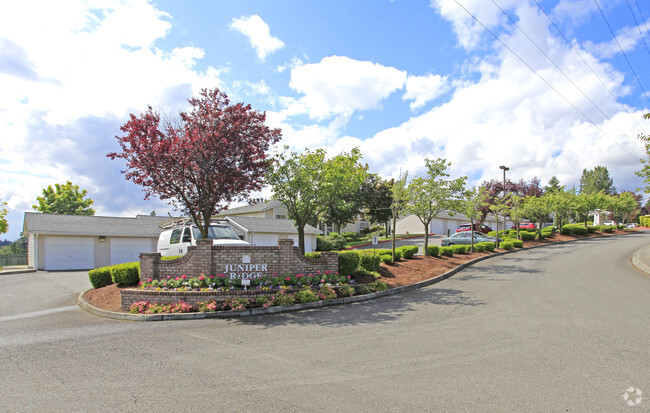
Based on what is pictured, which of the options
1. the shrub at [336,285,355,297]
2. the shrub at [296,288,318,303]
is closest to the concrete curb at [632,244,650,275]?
the shrub at [336,285,355,297]

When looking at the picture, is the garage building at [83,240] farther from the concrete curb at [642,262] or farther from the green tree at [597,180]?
the green tree at [597,180]

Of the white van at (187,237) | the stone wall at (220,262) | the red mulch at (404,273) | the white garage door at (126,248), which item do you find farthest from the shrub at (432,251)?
the white garage door at (126,248)

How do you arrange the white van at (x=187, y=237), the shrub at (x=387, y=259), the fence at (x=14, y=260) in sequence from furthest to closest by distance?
1. the fence at (x=14, y=260)
2. the shrub at (x=387, y=259)
3. the white van at (x=187, y=237)

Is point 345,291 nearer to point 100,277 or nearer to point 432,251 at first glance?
point 100,277

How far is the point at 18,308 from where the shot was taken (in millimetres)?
10602

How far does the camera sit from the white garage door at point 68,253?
24188mm

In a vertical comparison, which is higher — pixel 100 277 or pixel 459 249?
pixel 100 277

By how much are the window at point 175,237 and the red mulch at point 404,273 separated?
2.39m

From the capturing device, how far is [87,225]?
2634 centimetres

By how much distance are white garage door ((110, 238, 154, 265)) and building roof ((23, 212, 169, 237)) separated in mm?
529

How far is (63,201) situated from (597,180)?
10423cm

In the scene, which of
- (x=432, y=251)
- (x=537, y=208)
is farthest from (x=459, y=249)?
(x=537, y=208)

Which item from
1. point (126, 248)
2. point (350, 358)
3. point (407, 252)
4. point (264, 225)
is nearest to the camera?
point (350, 358)

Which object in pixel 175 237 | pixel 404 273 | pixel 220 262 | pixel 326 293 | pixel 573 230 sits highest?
pixel 175 237
